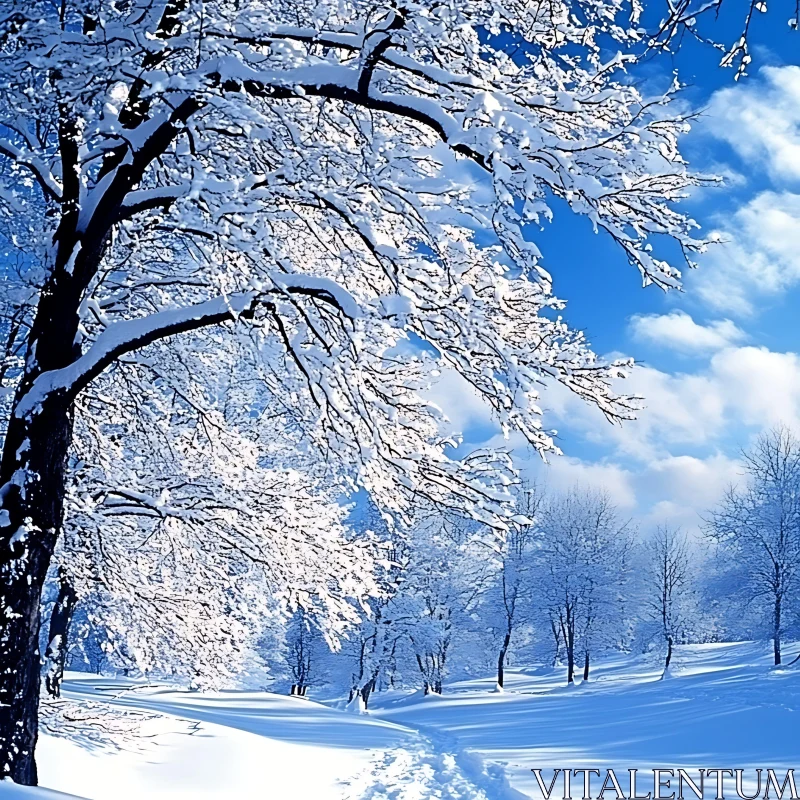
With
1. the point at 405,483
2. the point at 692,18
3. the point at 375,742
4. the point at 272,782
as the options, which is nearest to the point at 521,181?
the point at 692,18

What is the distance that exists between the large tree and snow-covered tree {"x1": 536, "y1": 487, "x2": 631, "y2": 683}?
1370 inches

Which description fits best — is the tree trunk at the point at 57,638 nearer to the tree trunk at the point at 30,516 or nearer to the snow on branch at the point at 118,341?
the tree trunk at the point at 30,516

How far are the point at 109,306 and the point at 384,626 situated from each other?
26.2m

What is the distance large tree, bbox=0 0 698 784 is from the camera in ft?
12.6

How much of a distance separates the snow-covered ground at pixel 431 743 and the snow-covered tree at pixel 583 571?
7.40 metres

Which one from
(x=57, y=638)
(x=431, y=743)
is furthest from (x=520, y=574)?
(x=57, y=638)

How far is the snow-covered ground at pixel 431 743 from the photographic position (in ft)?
27.3

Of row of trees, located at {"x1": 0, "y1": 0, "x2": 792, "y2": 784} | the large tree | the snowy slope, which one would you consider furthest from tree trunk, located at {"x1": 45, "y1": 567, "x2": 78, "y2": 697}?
Result: the snowy slope

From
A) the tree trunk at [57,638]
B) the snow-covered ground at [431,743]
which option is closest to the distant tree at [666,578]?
the snow-covered ground at [431,743]

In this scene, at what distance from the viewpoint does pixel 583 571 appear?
123ft

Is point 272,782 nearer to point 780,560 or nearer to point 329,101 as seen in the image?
point 329,101

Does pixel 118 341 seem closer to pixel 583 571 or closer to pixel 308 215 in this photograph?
pixel 308 215

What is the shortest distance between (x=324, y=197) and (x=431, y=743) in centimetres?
1669

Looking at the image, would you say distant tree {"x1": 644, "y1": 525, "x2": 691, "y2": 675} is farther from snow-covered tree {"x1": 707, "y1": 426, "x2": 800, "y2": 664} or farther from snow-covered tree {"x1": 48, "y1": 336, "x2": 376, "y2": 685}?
snow-covered tree {"x1": 48, "y1": 336, "x2": 376, "y2": 685}
